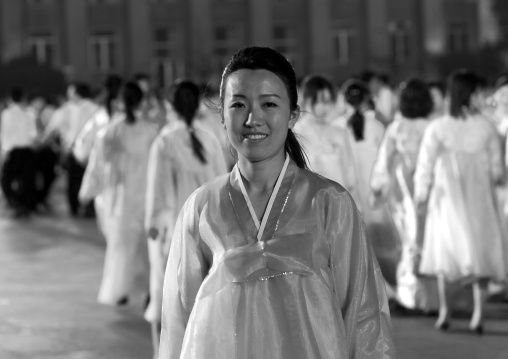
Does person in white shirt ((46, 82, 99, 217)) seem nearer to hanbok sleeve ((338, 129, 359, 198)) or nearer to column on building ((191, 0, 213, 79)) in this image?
hanbok sleeve ((338, 129, 359, 198))

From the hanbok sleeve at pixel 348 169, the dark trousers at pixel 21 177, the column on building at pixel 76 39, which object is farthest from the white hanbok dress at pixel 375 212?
the column on building at pixel 76 39

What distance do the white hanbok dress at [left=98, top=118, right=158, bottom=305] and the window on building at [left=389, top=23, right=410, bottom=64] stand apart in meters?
39.9

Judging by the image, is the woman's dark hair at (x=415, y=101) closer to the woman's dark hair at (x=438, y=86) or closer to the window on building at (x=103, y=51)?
the woman's dark hair at (x=438, y=86)

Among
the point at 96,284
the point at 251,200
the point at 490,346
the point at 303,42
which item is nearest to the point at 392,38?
the point at 303,42

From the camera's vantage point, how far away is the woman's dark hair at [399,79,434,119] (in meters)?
9.05

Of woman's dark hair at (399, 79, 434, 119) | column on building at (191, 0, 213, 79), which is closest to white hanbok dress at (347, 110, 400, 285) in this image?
woman's dark hair at (399, 79, 434, 119)

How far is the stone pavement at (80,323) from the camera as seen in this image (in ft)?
25.3

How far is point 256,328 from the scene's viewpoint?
3385 millimetres

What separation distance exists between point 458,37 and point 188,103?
43841 millimetres

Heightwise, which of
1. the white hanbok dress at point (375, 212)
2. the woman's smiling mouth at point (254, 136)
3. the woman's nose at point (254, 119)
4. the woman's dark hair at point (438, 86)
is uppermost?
the woman's dark hair at point (438, 86)

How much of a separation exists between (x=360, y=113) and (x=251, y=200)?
677cm

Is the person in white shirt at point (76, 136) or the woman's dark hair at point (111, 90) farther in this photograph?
the person in white shirt at point (76, 136)

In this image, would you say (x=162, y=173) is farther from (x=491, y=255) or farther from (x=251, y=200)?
(x=251, y=200)

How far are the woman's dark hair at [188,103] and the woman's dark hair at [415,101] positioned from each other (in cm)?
193
